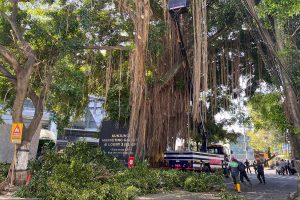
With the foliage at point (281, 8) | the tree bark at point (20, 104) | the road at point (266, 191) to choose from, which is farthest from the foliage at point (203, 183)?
the foliage at point (281, 8)

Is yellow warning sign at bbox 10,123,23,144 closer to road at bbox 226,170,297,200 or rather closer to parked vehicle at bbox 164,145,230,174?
parked vehicle at bbox 164,145,230,174

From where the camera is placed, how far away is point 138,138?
428 inches

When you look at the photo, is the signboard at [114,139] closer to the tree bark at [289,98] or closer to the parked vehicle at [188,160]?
the parked vehicle at [188,160]

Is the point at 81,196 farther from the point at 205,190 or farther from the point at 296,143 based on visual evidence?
the point at 296,143

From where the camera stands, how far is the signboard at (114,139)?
11500 mm

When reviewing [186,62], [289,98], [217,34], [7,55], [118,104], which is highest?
[217,34]

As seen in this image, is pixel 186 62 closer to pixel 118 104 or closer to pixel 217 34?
pixel 217 34

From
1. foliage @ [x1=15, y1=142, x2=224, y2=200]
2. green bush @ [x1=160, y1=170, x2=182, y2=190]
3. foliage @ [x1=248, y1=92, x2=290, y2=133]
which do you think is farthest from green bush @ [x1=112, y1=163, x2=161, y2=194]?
foliage @ [x1=248, y1=92, x2=290, y2=133]

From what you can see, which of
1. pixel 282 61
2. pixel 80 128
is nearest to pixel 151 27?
pixel 282 61

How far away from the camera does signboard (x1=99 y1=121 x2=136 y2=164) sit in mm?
11500

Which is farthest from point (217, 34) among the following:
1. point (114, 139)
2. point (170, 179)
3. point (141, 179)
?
point (141, 179)

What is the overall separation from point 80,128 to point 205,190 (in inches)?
911

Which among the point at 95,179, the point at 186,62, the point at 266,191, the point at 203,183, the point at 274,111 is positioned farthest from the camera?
the point at 186,62

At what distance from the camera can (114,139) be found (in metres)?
11.8
